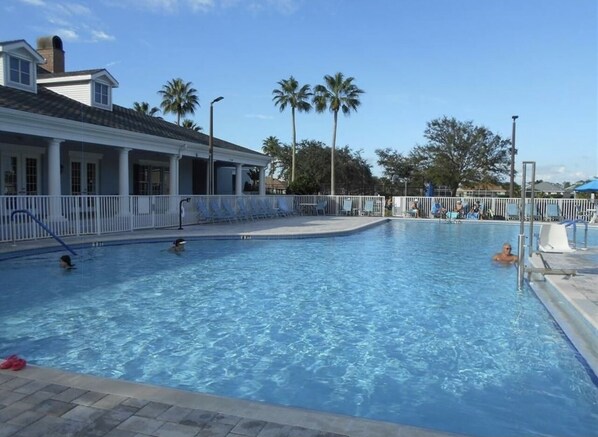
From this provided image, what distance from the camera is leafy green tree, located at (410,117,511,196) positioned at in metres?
42.9

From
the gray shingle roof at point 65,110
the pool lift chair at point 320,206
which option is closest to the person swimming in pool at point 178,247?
the gray shingle roof at point 65,110

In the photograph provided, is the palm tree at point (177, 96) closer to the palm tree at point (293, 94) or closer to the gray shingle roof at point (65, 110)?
the palm tree at point (293, 94)

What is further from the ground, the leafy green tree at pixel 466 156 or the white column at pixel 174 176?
the leafy green tree at pixel 466 156

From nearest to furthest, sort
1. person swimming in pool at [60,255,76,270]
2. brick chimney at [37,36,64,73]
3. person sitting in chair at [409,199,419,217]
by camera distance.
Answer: person swimming in pool at [60,255,76,270]
brick chimney at [37,36,64,73]
person sitting in chair at [409,199,419,217]

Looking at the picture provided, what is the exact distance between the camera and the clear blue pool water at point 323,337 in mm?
3986

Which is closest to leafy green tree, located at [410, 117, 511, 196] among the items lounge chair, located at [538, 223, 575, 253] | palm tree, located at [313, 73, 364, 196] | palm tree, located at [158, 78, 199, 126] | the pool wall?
palm tree, located at [313, 73, 364, 196]

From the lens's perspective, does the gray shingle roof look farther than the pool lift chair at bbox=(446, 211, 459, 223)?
No

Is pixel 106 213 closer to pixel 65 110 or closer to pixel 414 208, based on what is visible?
pixel 65 110

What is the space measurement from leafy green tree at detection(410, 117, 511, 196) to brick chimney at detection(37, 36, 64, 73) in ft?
102

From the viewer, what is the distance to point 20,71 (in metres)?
16.0

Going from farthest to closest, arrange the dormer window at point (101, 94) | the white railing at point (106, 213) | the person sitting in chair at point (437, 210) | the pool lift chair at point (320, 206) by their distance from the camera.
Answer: the pool lift chair at point (320, 206), the person sitting in chair at point (437, 210), the dormer window at point (101, 94), the white railing at point (106, 213)

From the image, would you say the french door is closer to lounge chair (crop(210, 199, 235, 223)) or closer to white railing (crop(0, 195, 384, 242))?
white railing (crop(0, 195, 384, 242))

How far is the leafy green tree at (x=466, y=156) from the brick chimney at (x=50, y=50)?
31.1m

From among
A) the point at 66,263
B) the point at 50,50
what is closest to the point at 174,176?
the point at 50,50
